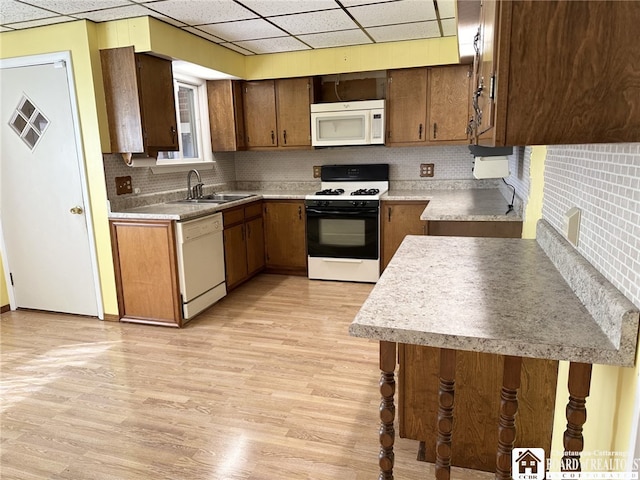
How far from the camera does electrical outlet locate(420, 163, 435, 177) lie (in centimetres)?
444

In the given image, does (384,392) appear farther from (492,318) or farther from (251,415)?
(251,415)

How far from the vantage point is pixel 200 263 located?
3.47 m

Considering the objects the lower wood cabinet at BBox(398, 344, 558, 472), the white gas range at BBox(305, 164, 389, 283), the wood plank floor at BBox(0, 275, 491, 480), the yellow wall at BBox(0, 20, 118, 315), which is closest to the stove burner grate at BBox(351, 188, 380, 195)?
the white gas range at BBox(305, 164, 389, 283)

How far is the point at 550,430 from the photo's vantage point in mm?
1654

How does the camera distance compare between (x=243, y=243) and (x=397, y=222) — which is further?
(x=243, y=243)

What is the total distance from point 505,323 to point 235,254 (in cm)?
331

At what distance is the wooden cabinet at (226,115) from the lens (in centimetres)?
443

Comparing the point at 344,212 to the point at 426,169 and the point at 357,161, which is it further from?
the point at 426,169

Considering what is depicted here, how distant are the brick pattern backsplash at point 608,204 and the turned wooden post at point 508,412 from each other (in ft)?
1.00

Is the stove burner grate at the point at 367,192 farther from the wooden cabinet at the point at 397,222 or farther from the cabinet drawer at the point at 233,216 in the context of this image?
the cabinet drawer at the point at 233,216

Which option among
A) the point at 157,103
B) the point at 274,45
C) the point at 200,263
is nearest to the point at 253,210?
the point at 200,263

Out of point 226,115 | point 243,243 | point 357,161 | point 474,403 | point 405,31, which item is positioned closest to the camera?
point 474,403

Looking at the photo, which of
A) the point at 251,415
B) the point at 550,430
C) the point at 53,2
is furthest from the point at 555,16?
the point at 53,2

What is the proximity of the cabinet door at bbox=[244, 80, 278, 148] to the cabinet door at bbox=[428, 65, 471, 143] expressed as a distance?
1645 millimetres
